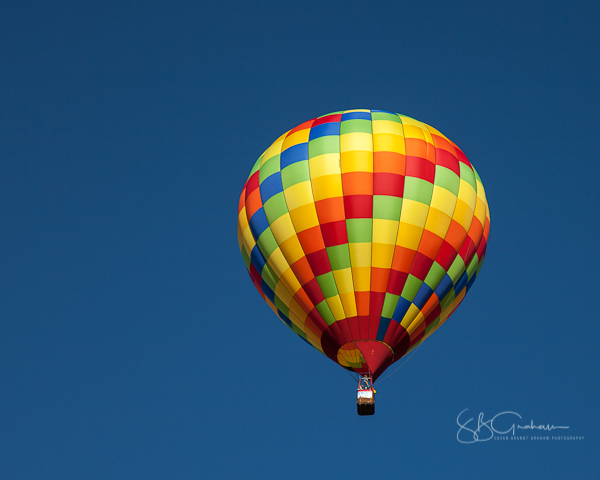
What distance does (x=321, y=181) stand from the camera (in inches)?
818

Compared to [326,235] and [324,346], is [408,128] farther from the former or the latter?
[324,346]

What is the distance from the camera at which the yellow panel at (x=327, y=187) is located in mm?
20609

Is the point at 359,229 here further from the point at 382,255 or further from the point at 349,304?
the point at 349,304

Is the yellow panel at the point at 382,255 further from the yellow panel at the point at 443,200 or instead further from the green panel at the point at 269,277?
the green panel at the point at 269,277

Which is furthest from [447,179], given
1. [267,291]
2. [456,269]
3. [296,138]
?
[267,291]

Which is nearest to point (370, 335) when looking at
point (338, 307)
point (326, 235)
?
point (338, 307)

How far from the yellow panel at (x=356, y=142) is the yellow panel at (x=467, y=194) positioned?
6.87ft

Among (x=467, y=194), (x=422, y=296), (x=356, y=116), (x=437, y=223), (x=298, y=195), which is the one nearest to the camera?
(x=422, y=296)

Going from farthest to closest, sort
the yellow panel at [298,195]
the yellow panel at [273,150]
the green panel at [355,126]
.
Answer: the yellow panel at [273,150]
the green panel at [355,126]
the yellow panel at [298,195]

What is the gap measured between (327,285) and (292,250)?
1.06m

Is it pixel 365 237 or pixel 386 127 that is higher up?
pixel 386 127

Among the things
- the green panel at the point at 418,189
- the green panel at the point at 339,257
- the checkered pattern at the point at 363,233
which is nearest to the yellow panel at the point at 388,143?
the checkered pattern at the point at 363,233

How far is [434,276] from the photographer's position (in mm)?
20625

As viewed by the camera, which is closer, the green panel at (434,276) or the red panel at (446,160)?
the green panel at (434,276)
